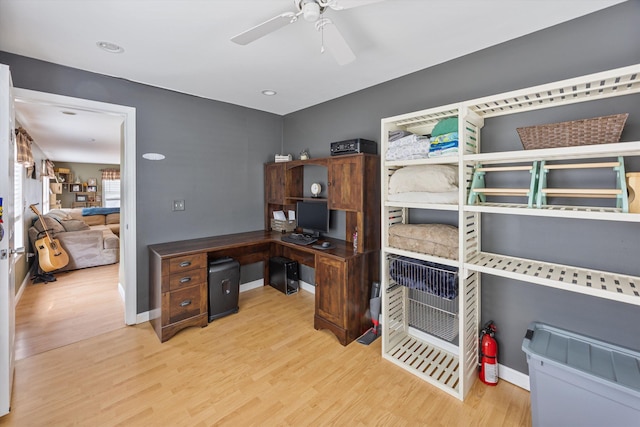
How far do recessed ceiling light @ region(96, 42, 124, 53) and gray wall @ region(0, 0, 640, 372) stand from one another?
0.62 m

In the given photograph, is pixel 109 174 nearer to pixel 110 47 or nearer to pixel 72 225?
pixel 72 225

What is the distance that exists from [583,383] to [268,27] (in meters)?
2.42

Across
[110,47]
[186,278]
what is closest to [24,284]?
[186,278]

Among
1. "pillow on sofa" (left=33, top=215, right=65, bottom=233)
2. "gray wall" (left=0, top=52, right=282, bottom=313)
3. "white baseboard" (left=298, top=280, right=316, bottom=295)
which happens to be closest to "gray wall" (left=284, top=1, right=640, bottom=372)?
"white baseboard" (left=298, top=280, right=316, bottom=295)

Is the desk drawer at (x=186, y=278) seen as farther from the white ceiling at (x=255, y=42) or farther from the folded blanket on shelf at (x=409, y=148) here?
the folded blanket on shelf at (x=409, y=148)

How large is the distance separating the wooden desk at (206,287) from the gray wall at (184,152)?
1.15 ft

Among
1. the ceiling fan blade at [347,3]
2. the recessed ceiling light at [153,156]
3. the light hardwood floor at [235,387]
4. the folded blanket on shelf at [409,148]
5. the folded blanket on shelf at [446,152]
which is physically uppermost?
the ceiling fan blade at [347,3]

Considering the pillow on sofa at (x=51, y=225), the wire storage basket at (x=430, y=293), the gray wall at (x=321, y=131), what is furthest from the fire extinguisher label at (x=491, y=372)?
the pillow on sofa at (x=51, y=225)

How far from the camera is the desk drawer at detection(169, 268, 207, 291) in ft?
8.44

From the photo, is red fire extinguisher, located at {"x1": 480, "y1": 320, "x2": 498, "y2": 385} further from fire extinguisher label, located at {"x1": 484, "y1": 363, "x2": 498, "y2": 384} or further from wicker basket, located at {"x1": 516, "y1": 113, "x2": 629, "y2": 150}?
wicker basket, located at {"x1": 516, "y1": 113, "x2": 629, "y2": 150}

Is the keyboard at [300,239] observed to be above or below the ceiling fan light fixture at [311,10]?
below

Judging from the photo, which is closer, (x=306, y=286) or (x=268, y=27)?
(x=268, y=27)

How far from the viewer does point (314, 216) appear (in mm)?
3221

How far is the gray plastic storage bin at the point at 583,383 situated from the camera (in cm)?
131
